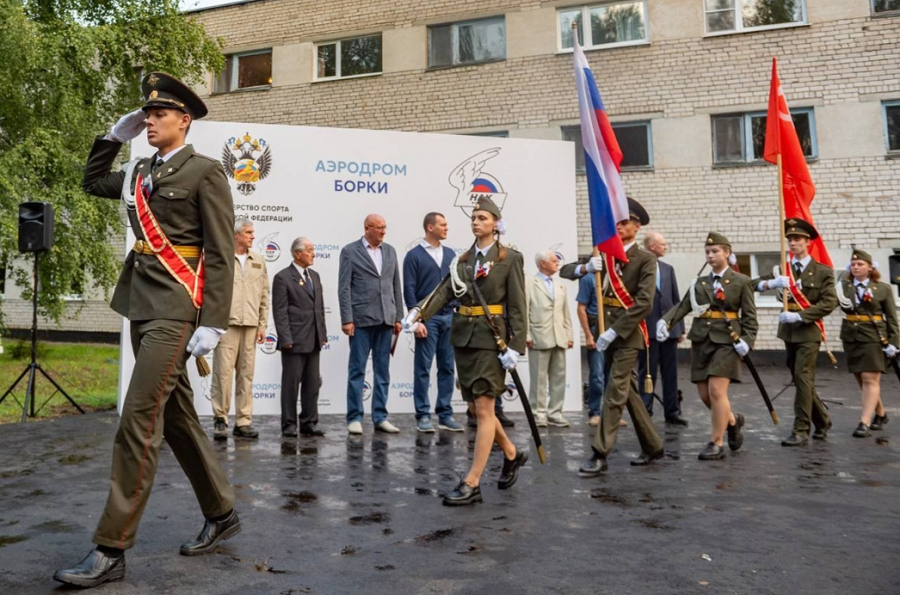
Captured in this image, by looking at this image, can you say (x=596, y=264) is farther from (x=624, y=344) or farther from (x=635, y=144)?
(x=635, y=144)

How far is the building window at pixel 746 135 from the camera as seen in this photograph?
18.5 meters

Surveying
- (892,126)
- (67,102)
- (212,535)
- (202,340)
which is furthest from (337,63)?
(212,535)

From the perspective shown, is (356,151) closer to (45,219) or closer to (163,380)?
(45,219)

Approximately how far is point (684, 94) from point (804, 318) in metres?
12.4

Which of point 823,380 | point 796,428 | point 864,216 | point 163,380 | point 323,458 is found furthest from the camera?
point 864,216

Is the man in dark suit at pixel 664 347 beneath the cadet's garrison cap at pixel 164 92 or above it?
beneath

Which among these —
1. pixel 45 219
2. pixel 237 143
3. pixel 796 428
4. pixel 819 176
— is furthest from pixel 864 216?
pixel 45 219

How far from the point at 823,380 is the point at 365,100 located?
13715 mm

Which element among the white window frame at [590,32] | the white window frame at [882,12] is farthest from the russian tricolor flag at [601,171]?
the white window frame at [882,12]

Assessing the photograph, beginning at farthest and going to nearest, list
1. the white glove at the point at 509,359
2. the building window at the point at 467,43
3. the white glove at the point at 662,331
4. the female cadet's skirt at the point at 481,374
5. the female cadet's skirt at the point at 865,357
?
the building window at the point at 467,43 → the female cadet's skirt at the point at 865,357 → the white glove at the point at 662,331 → the female cadet's skirt at the point at 481,374 → the white glove at the point at 509,359

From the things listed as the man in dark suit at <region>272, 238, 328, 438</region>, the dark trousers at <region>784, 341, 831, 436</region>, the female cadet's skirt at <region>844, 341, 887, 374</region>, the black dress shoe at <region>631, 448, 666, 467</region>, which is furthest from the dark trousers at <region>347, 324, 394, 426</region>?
the female cadet's skirt at <region>844, 341, 887, 374</region>

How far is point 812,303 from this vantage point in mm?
8219

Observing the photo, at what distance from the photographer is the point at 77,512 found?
480 cm

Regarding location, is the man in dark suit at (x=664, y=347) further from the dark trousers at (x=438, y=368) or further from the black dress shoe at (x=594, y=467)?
the black dress shoe at (x=594, y=467)
